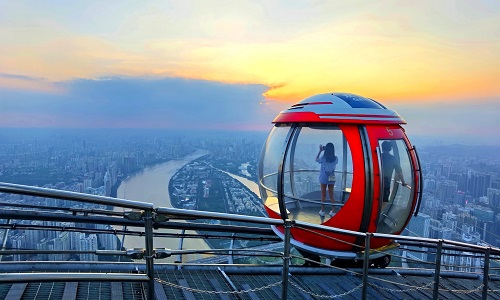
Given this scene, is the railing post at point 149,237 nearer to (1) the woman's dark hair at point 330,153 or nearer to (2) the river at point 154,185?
(1) the woman's dark hair at point 330,153

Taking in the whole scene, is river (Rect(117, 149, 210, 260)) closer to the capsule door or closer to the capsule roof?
the capsule roof

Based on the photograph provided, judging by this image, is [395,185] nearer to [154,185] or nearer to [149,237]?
[149,237]

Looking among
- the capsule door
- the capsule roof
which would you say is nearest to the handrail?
the capsule roof

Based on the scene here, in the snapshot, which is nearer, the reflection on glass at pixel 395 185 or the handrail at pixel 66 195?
the handrail at pixel 66 195

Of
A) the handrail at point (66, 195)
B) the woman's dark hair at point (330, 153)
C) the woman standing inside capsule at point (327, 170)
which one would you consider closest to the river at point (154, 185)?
the woman standing inside capsule at point (327, 170)

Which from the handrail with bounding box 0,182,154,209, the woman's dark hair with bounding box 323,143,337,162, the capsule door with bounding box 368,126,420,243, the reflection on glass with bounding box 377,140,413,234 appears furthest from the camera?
the woman's dark hair with bounding box 323,143,337,162
